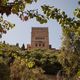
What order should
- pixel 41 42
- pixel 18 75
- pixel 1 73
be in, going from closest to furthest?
pixel 1 73 < pixel 18 75 < pixel 41 42

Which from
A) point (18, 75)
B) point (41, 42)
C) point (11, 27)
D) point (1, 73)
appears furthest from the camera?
point (41, 42)

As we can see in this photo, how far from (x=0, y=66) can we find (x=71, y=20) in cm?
4080

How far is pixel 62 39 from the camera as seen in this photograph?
57938 millimetres

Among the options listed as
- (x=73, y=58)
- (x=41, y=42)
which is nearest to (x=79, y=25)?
(x=73, y=58)

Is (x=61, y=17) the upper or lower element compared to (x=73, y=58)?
upper

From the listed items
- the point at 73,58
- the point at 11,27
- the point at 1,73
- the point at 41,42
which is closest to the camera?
the point at 11,27

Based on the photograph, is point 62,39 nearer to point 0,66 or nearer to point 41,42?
point 0,66

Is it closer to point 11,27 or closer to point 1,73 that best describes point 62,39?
point 1,73

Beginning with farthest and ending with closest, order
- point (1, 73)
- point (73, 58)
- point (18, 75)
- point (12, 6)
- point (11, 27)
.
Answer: point (73, 58)
point (18, 75)
point (1, 73)
point (11, 27)
point (12, 6)

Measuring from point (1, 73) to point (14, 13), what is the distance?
1536 inches

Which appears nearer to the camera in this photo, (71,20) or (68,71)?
(71,20)

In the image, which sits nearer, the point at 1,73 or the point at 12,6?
the point at 12,6

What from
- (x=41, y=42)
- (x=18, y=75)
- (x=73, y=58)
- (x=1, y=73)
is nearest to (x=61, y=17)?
(x=1, y=73)

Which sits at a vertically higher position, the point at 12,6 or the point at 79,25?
the point at 12,6
